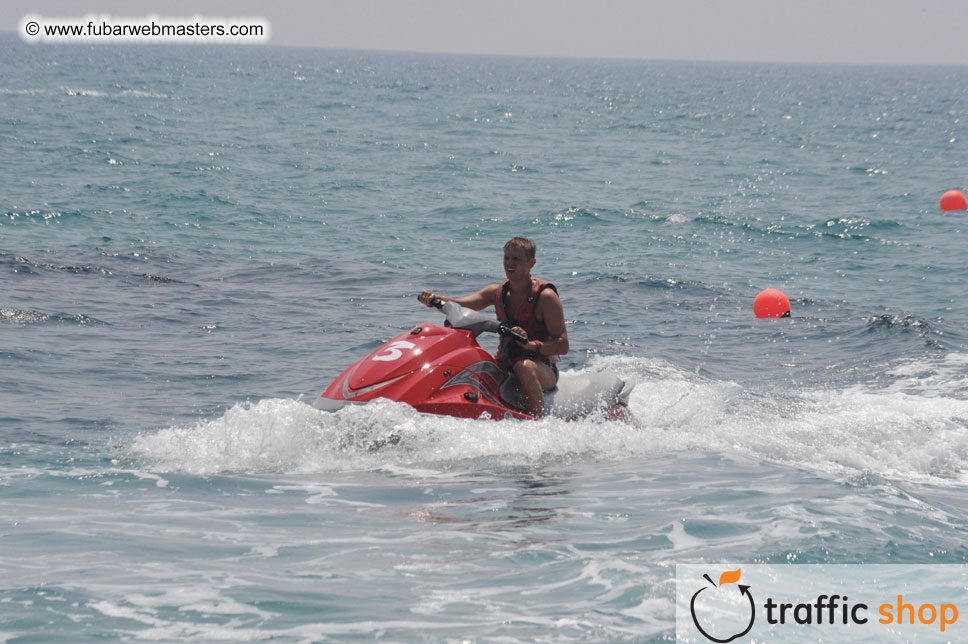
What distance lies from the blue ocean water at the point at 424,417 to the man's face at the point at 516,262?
1121mm

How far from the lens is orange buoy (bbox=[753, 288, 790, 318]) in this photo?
1427 centimetres

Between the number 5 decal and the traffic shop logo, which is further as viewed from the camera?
the number 5 decal

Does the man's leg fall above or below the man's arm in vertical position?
below

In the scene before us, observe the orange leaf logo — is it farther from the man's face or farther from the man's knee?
the man's face

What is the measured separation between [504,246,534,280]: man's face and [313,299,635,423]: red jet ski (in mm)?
395

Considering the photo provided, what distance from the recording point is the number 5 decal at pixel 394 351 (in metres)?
7.29

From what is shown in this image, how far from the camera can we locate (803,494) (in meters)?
6.35

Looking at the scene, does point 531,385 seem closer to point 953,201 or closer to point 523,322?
point 523,322

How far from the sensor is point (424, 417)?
711 centimetres

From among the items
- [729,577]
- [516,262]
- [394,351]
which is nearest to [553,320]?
[516,262]

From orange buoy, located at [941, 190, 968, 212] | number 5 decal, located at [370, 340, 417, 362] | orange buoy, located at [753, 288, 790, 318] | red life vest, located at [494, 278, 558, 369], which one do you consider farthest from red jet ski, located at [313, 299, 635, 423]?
orange buoy, located at [941, 190, 968, 212]


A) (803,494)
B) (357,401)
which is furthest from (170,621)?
(803,494)

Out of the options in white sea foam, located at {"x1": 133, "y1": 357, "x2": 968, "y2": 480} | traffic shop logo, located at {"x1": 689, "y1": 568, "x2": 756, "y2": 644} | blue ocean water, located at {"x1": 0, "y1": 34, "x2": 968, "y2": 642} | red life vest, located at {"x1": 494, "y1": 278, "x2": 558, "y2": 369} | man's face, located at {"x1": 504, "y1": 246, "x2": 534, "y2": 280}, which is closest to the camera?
traffic shop logo, located at {"x1": 689, "y1": 568, "x2": 756, "y2": 644}

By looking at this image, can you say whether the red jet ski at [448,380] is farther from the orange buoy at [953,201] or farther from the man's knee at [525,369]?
the orange buoy at [953,201]
